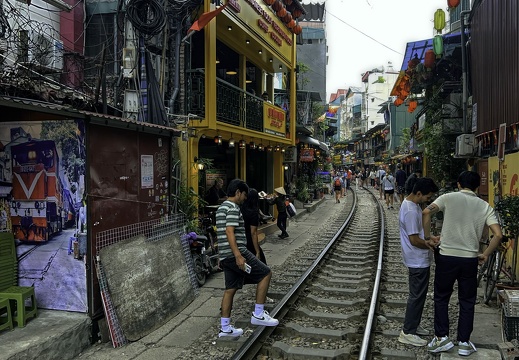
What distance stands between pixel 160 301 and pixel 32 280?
1.65 meters

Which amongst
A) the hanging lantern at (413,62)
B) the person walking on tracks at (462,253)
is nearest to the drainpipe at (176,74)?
the person walking on tracks at (462,253)

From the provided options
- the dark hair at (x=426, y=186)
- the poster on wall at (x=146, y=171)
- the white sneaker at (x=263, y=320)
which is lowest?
the white sneaker at (x=263, y=320)

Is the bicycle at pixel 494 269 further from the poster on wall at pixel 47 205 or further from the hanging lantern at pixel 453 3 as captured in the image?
the hanging lantern at pixel 453 3

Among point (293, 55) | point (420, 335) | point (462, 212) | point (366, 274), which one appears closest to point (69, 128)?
point (462, 212)

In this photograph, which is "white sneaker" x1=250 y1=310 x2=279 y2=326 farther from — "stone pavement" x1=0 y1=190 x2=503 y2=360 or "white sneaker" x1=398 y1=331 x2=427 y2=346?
"white sneaker" x1=398 y1=331 x2=427 y2=346

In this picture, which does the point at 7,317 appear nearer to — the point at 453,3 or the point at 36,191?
the point at 36,191

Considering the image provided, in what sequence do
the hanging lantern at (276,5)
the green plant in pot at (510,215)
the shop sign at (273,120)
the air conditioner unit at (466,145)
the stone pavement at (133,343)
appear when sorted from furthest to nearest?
the shop sign at (273,120), the hanging lantern at (276,5), the air conditioner unit at (466,145), the green plant in pot at (510,215), the stone pavement at (133,343)

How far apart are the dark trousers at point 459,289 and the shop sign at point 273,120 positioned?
10321mm

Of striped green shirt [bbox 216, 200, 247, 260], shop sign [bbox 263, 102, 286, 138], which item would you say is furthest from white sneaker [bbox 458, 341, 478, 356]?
shop sign [bbox 263, 102, 286, 138]

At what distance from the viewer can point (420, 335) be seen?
5.28m

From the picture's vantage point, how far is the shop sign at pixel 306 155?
2486 cm

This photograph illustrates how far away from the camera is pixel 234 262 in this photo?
17.2 feet

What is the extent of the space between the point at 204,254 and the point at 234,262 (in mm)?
3051

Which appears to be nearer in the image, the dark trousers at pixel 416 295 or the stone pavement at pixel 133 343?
the stone pavement at pixel 133 343
